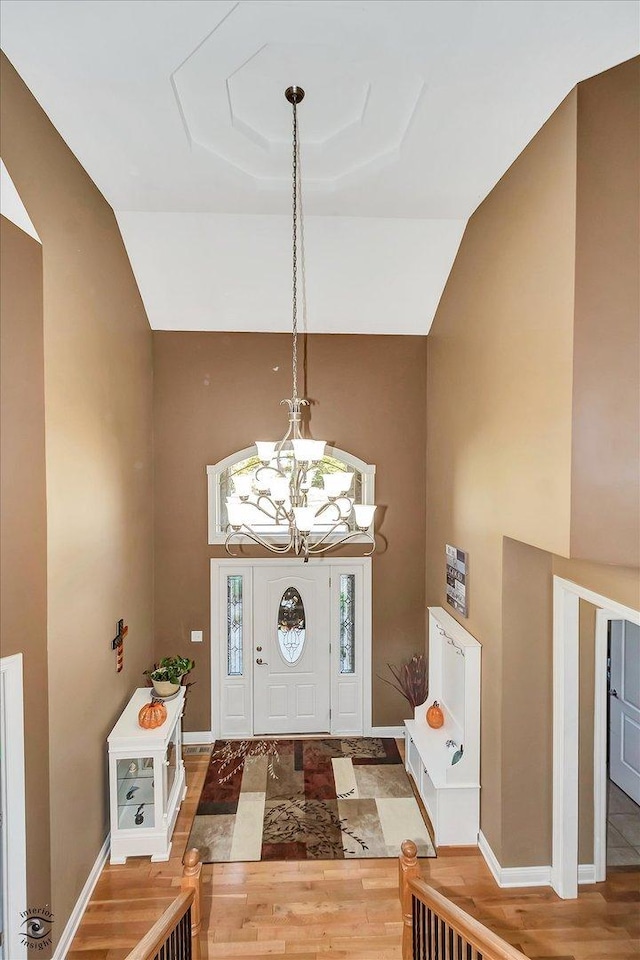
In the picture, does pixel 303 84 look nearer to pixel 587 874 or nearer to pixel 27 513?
pixel 27 513

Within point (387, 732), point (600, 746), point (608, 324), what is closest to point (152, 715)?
point (387, 732)

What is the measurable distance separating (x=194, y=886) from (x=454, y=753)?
232cm

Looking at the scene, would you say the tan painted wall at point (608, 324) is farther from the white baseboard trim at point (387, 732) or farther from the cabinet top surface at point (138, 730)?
the white baseboard trim at point (387, 732)

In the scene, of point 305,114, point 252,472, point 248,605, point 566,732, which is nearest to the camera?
point 305,114

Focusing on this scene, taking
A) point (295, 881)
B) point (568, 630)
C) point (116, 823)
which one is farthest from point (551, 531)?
point (116, 823)

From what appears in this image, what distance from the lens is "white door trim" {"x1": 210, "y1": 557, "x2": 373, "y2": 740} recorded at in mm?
5656

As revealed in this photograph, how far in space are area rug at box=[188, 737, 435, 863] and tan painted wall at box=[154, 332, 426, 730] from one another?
607mm

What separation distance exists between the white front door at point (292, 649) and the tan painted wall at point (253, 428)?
52 centimetres

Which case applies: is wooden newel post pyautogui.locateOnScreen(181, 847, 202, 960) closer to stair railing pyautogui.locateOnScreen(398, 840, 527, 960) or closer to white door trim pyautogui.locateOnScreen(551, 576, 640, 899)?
stair railing pyautogui.locateOnScreen(398, 840, 527, 960)

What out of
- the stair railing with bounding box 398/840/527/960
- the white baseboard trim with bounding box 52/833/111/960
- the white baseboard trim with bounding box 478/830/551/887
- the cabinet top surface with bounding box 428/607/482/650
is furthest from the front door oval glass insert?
the stair railing with bounding box 398/840/527/960

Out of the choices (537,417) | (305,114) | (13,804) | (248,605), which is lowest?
(13,804)

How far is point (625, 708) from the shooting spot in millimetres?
4859

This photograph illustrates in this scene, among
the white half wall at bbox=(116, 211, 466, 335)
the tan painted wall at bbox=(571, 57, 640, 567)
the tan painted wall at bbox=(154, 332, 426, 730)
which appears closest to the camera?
the tan painted wall at bbox=(571, 57, 640, 567)

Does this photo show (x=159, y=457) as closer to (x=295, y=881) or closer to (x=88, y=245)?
(x=88, y=245)
